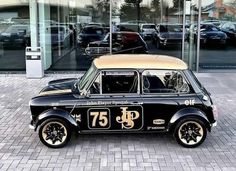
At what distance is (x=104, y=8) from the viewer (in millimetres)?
12672

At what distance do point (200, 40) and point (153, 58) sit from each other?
6.78 metres

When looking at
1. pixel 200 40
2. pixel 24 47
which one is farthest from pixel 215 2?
pixel 24 47

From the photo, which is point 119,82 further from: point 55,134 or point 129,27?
point 129,27

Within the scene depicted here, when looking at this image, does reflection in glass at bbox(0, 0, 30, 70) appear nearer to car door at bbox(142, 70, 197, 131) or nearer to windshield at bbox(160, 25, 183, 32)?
windshield at bbox(160, 25, 183, 32)

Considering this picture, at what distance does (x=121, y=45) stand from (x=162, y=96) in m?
6.99

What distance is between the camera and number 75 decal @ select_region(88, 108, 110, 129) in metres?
6.00

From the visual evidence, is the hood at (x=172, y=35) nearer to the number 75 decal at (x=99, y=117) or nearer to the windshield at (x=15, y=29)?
the windshield at (x=15, y=29)

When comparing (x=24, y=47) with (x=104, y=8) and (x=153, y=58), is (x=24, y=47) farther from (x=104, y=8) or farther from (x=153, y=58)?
(x=153, y=58)

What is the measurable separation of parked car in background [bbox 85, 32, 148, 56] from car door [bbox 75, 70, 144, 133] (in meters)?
6.77

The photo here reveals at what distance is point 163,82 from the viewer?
6199 mm

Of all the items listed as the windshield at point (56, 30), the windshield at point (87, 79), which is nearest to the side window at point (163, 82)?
the windshield at point (87, 79)

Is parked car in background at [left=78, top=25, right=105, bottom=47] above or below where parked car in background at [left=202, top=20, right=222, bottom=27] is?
below

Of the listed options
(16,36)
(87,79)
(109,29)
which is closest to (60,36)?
(16,36)

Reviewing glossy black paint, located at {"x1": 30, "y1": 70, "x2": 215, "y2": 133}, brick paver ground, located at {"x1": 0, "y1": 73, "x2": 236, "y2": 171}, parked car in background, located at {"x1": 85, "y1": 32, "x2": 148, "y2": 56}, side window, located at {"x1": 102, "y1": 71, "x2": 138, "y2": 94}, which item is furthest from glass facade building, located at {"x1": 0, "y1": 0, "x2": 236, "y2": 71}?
glossy black paint, located at {"x1": 30, "y1": 70, "x2": 215, "y2": 133}
